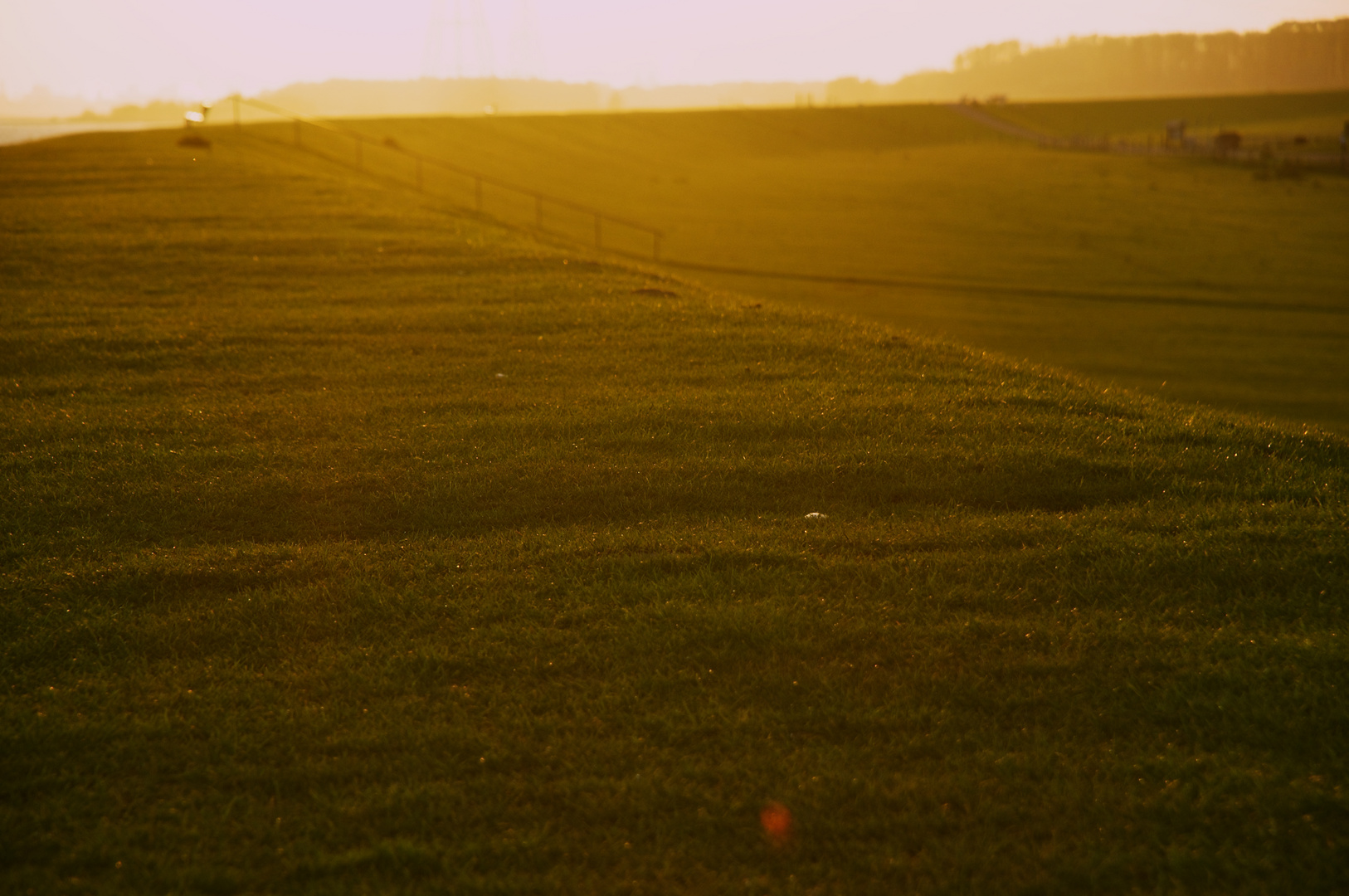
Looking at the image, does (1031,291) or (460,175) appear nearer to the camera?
(1031,291)

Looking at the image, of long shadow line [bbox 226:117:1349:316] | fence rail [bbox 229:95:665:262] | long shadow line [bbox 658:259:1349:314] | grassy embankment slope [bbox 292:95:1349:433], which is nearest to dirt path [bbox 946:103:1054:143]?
grassy embankment slope [bbox 292:95:1349:433]

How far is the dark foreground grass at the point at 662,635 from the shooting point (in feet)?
13.3

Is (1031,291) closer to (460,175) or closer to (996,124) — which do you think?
(460,175)

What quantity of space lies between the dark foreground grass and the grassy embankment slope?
11630 millimetres

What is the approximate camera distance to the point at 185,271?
16984mm

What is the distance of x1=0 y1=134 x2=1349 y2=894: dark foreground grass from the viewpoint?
4047 millimetres

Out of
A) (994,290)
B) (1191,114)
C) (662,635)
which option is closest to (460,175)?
(994,290)

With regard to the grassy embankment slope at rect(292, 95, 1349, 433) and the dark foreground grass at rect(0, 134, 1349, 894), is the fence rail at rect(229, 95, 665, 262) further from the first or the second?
the dark foreground grass at rect(0, 134, 1349, 894)

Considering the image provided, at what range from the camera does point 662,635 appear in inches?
214

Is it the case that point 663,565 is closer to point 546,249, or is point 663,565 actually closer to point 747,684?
point 747,684

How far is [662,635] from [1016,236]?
40.9 meters

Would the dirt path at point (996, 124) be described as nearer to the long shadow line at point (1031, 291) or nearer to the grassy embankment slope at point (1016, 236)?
the grassy embankment slope at point (1016, 236)

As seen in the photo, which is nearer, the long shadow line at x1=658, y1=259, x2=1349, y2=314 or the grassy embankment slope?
the grassy embankment slope

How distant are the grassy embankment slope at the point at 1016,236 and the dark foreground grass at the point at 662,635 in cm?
1163
